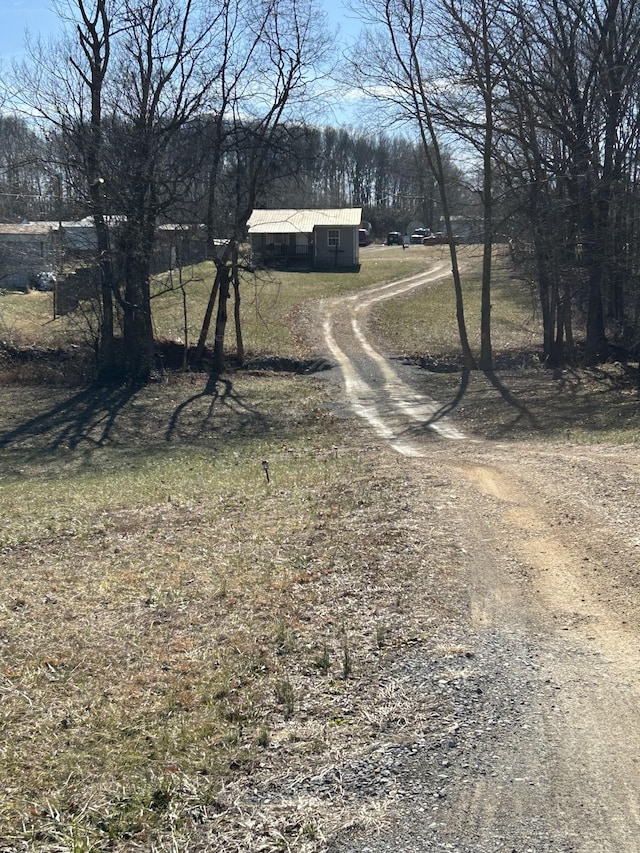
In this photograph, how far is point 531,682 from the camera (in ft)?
17.3

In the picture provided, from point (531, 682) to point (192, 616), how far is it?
307 cm

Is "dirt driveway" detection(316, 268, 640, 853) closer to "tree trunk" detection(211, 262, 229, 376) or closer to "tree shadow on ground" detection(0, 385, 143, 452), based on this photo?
"tree shadow on ground" detection(0, 385, 143, 452)

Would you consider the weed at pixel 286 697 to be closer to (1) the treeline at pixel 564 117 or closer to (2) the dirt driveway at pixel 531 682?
(2) the dirt driveway at pixel 531 682

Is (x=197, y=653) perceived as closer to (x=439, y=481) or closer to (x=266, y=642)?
(x=266, y=642)


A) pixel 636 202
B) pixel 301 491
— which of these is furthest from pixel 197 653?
pixel 636 202

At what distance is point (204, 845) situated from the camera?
149 inches

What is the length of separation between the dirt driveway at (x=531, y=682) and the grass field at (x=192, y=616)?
1.39 feet

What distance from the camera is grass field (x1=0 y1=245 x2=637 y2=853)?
4148 millimetres

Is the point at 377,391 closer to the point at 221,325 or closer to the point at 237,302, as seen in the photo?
the point at 221,325

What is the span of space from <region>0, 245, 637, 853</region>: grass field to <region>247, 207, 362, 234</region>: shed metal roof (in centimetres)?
4022

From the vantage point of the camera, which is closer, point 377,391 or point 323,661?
point 323,661

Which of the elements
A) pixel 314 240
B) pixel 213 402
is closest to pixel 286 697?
pixel 213 402

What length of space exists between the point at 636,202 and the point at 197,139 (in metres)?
13.0

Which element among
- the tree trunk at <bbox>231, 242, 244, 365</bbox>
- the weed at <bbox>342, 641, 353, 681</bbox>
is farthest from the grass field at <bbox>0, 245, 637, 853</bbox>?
the tree trunk at <bbox>231, 242, 244, 365</bbox>
